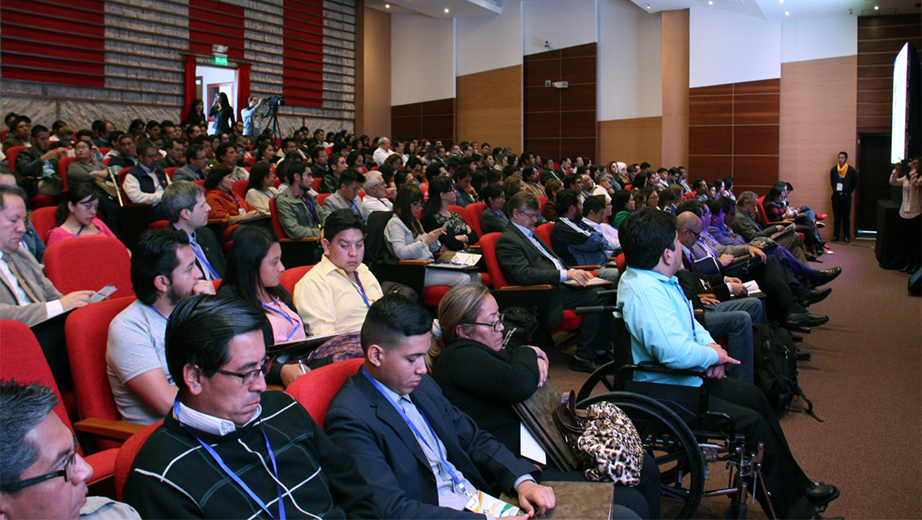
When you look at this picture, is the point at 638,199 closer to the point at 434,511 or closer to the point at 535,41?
the point at 434,511

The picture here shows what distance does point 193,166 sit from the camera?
7.11 meters

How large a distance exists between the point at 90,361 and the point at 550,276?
2.87 meters

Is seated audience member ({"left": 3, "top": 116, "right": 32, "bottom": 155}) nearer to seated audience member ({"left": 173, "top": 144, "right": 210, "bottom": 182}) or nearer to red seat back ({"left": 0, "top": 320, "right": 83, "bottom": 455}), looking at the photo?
seated audience member ({"left": 173, "top": 144, "right": 210, "bottom": 182})

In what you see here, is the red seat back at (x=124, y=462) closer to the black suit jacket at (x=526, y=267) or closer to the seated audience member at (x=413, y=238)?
the black suit jacket at (x=526, y=267)

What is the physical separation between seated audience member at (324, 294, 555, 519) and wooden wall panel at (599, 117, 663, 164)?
13.9 m

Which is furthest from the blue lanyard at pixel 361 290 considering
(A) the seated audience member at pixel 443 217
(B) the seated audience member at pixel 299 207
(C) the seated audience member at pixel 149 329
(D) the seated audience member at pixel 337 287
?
(B) the seated audience member at pixel 299 207

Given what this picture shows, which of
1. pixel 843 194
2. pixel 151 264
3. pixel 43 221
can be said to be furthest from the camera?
pixel 843 194

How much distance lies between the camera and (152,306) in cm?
229

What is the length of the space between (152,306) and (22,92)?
1022 centimetres

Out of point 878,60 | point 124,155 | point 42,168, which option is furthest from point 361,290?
point 878,60

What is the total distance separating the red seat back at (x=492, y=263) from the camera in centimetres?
466

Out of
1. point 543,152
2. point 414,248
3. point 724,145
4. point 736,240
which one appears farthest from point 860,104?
point 414,248

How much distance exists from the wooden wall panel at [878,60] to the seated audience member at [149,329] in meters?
13.8

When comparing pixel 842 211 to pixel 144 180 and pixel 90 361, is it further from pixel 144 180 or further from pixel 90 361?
pixel 90 361
